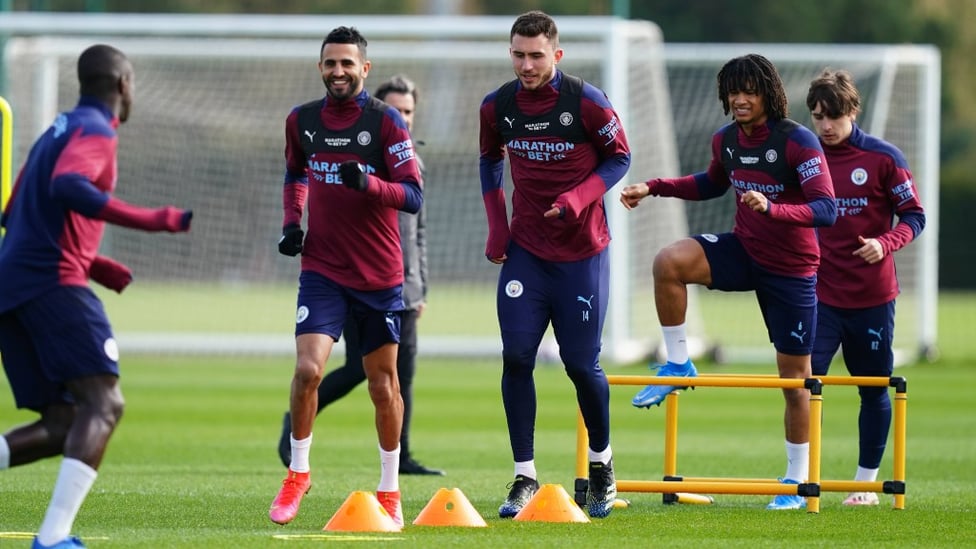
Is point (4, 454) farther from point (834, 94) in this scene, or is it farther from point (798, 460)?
point (834, 94)

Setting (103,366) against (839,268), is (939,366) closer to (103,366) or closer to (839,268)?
(839,268)

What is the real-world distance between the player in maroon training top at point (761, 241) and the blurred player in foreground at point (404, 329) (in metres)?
2.00

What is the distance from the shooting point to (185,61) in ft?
81.5

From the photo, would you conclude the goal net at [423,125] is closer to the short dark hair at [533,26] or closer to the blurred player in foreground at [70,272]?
the short dark hair at [533,26]

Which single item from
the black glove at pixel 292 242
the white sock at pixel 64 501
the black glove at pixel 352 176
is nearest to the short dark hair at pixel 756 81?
the black glove at pixel 352 176

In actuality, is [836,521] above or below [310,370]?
below

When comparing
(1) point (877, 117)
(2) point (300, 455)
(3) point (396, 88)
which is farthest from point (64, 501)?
(1) point (877, 117)

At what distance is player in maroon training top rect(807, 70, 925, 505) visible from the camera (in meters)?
9.65

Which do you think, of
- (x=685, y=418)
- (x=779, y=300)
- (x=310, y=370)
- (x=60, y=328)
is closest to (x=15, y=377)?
(x=60, y=328)

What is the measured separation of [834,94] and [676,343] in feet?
5.81

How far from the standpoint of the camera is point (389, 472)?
8.42 meters

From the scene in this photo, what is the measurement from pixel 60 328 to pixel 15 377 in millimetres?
456

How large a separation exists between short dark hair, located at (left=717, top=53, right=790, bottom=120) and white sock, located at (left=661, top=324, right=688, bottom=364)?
4.36ft

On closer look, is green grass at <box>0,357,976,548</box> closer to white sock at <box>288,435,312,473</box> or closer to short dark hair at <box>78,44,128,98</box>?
white sock at <box>288,435,312,473</box>
